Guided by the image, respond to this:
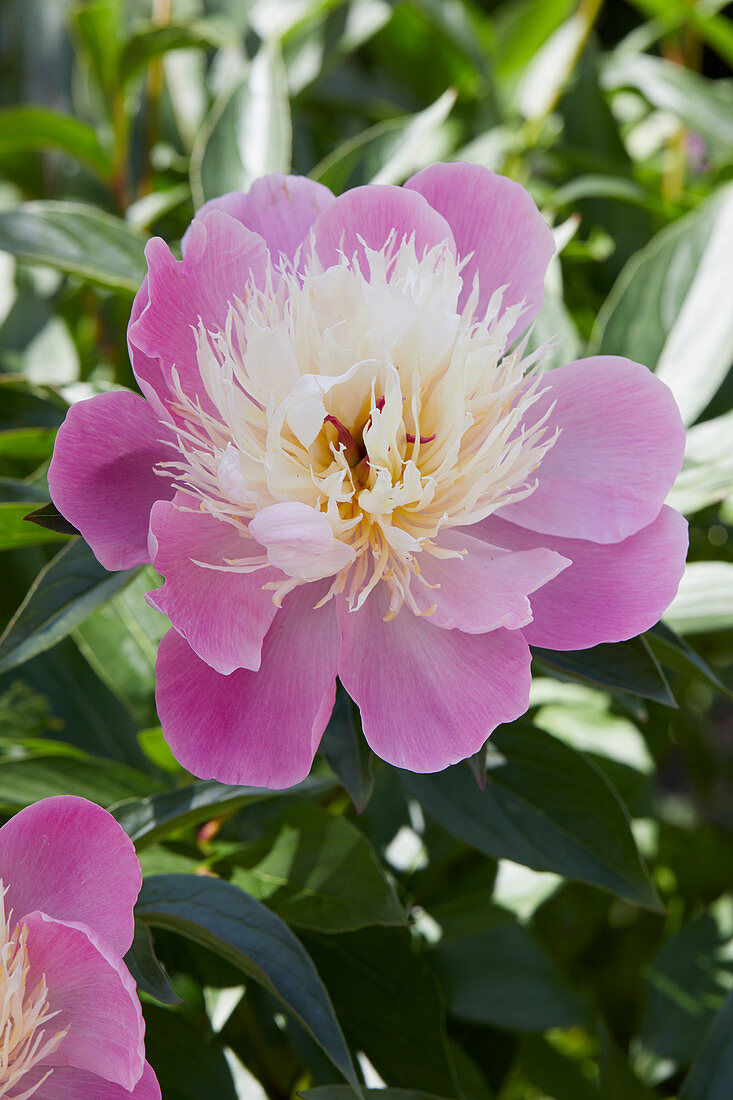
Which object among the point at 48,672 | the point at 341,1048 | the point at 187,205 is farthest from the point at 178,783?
the point at 187,205

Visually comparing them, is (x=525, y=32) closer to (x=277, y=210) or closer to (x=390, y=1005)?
(x=277, y=210)

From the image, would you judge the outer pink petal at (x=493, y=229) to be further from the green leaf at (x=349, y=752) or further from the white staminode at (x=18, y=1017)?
the white staminode at (x=18, y=1017)

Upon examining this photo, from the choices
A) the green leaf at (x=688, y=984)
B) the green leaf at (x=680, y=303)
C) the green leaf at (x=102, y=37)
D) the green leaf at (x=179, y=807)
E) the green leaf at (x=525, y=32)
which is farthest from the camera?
the green leaf at (x=525, y=32)

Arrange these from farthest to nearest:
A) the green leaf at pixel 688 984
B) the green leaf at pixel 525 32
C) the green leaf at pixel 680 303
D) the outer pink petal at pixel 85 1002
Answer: the green leaf at pixel 525 32 → the green leaf at pixel 688 984 → the green leaf at pixel 680 303 → the outer pink petal at pixel 85 1002

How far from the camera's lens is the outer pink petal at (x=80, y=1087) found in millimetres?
440

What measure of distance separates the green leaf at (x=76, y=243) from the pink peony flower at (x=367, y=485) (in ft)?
0.56

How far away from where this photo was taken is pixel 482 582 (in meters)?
0.50

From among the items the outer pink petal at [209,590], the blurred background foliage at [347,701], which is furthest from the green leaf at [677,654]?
the outer pink petal at [209,590]

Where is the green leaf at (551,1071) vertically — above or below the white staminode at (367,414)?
below

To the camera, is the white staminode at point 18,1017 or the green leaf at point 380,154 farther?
the green leaf at point 380,154

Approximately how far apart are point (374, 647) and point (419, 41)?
0.95 m

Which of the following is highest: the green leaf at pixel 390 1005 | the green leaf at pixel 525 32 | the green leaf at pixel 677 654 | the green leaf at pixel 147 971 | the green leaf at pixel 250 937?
the green leaf at pixel 525 32

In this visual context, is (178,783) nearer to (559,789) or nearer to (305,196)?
(559,789)

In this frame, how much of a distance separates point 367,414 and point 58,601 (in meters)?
0.18
